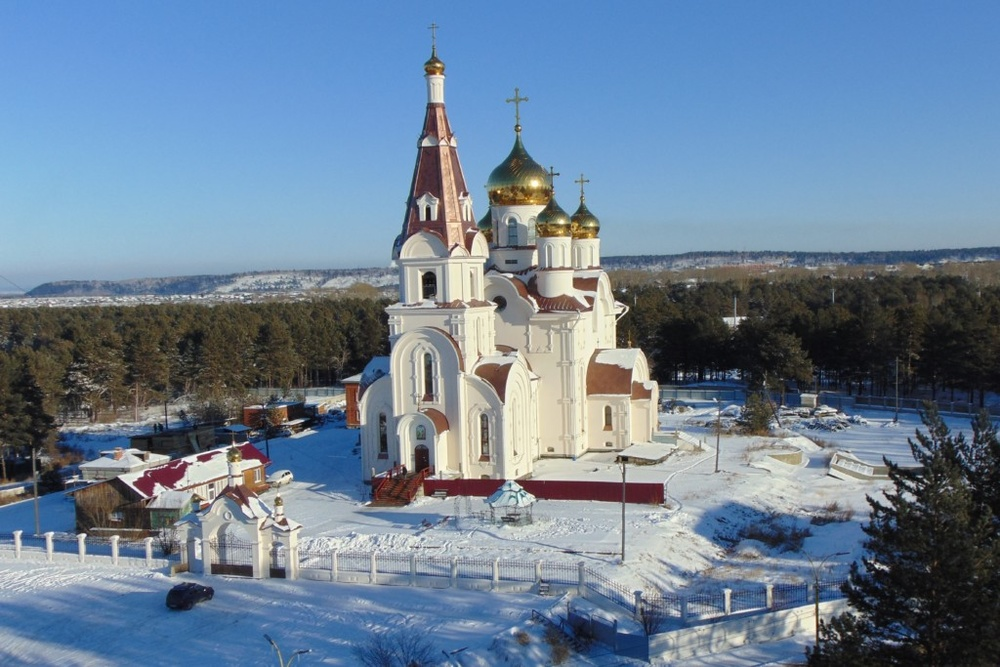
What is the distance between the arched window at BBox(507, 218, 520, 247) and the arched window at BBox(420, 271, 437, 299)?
228 inches

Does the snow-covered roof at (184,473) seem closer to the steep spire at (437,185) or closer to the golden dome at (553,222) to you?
the steep spire at (437,185)

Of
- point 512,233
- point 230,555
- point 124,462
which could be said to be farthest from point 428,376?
point 124,462

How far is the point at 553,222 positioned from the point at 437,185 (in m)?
4.95

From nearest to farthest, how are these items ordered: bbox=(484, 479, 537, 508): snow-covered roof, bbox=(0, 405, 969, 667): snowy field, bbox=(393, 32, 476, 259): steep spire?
bbox=(0, 405, 969, 667): snowy field < bbox=(484, 479, 537, 508): snow-covered roof < bbox=(393, 32, 476, 259): steep spire

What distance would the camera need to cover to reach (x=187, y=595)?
15406 millimetres

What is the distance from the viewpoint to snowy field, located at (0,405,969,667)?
45.8 ft

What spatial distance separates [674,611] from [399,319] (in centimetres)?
1148

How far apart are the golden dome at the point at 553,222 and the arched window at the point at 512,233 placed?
1.60 meters

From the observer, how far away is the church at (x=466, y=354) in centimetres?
2333

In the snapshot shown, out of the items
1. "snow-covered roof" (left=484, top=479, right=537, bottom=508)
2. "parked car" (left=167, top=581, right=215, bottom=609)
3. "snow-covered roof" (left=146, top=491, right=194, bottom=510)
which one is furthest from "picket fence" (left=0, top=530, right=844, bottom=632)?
"snow-covered roof" (left=146, top=491, right=194, bottom=510)

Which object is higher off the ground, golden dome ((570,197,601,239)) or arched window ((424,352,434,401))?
golden dome ((570,197,601,239))

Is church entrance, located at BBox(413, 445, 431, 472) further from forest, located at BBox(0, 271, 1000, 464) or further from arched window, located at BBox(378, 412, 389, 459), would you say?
forest, located at BBox(0, 271, 1000, 464)

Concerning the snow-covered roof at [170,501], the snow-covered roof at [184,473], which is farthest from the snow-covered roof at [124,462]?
the snow-covered roof at [170,501]

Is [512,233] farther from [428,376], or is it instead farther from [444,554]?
[444,554]
